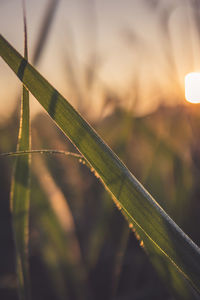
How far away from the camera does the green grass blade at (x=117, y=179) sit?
27 cm

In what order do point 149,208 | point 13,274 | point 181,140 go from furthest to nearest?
1. point 181,140
2. point 13,274
3. point 149,208

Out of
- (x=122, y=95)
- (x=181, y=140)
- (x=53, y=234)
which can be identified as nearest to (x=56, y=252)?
(x=53, y=234)

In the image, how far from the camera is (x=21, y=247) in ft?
1.36

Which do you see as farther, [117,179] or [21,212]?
[21,212]

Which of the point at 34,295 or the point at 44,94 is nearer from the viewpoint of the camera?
the point at 44,94

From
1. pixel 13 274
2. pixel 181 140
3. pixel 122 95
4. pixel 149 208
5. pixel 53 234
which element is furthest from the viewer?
pixel 122 95

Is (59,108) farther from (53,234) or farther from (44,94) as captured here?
(53,234)

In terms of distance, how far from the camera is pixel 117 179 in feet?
0.94

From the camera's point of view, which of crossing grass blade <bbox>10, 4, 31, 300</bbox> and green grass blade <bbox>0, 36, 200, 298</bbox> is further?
crossing grass blade <bbox>10, 4, 31, 300</bbox>

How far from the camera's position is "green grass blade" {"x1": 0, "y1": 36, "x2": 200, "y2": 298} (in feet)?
0.89

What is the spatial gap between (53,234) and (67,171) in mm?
907

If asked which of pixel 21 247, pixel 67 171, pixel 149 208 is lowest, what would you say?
pixel 149 208

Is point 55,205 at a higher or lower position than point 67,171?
lower

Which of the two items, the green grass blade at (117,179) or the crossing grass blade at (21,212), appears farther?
the crossing grass blade at (21,212)
